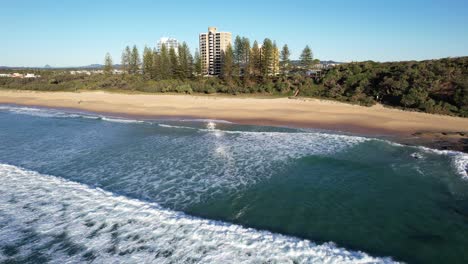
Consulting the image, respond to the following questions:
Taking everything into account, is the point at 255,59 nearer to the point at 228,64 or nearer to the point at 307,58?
the point at 228,64

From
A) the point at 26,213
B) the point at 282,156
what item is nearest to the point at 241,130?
the point at 282,156

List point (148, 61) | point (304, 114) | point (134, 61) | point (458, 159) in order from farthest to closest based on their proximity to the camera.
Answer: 1. point (134, 61)
2. point (148, 61)
3. point (304, 114)
4. point (458, 159)

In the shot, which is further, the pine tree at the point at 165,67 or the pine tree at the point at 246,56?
the pine tree at the point at 165,67

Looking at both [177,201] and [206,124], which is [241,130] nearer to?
[206,124]

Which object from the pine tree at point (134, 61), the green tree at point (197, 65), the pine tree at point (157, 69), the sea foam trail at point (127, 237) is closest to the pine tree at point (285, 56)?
the green tree at point (197, 65)

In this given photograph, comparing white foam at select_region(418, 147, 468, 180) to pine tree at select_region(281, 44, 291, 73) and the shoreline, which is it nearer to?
the shoreline

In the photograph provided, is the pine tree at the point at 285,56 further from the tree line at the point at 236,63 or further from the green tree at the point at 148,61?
the green tree at the point at 148,61

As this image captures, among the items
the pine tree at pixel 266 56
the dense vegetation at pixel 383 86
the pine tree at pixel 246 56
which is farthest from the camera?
the pine tree at pixel 246 56

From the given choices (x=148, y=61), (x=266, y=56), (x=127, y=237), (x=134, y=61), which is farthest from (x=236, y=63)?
(x=127, y=237)
